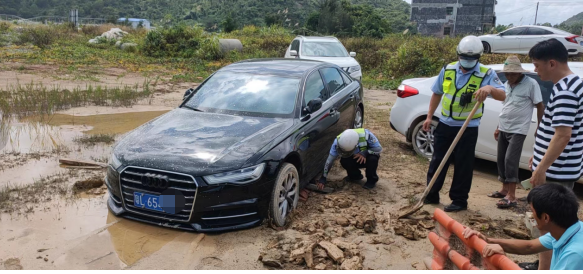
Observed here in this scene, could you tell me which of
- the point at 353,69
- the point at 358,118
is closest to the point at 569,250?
the point at 358,118

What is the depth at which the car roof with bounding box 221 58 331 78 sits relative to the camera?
18.7ft

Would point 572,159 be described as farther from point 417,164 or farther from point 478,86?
point 417,164

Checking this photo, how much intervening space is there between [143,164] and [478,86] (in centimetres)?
333

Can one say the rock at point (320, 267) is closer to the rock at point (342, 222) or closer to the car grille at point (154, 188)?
the rock at point (342, 222)

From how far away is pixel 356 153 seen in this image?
5426 mm

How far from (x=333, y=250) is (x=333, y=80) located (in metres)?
3.34

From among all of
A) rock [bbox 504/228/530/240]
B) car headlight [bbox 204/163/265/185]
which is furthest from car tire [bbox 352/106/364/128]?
car headlight [bbox 204/163/265/185]

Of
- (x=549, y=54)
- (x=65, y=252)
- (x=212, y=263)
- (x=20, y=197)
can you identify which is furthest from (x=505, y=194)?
(x=20, y=197)

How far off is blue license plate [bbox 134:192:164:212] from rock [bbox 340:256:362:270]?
66.4 inches

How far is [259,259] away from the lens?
12.1 ft

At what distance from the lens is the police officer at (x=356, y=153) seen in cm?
521

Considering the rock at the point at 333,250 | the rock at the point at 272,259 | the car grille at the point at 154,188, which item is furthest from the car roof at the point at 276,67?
the rock at the point at 272,259

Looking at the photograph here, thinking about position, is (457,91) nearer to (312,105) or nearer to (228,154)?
(312,105)

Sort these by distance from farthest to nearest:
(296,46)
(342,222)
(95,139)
Result: (296,46) < (95,139) < (342,222)
